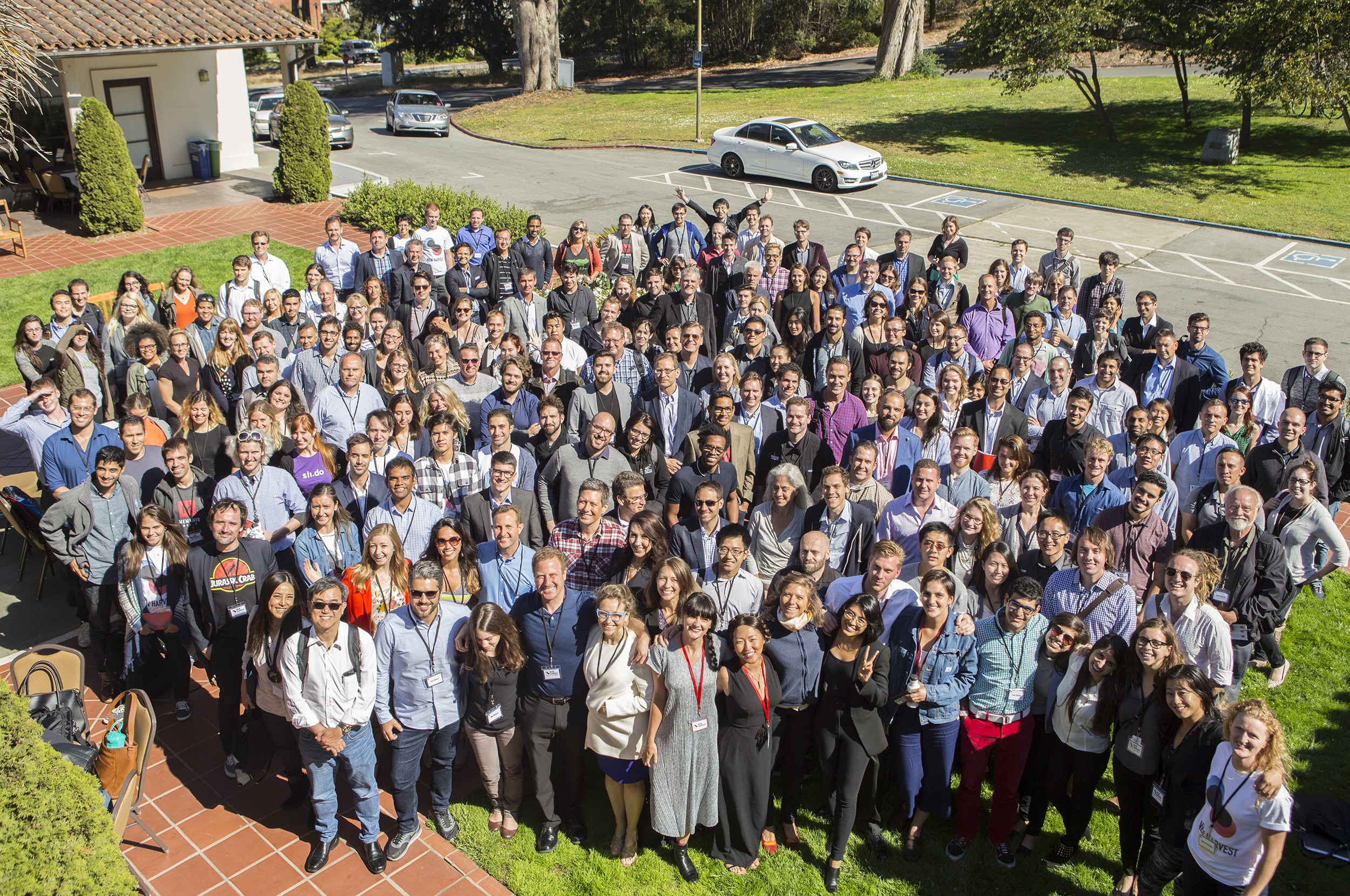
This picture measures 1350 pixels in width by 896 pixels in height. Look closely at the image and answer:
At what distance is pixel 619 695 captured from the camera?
5.28 m

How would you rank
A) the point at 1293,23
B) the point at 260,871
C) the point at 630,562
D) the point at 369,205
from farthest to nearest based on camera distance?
the point at 1293,23, the point at 369,205, the point at 630,562, the point at 260,871

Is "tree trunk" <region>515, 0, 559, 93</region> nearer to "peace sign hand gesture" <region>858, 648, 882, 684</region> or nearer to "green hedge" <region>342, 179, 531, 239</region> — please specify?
"green hedge" <region>342, 179, 531, 239</region>

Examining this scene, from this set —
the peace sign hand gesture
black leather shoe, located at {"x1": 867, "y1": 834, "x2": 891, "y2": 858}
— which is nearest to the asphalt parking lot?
black leather shoe, located at {"x1": 867, "y1": 834, "x2": 891, "y2": 858}

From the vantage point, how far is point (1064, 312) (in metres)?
9.48

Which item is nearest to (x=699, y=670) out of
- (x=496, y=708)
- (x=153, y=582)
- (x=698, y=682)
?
(x=698, y=682)

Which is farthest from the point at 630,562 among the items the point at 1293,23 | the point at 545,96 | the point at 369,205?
the point at 545,96

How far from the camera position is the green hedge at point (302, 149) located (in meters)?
19.1

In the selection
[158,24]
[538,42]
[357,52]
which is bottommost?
[158,24]

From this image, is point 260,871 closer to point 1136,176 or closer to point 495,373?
point 495,373

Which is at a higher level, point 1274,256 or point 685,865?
point 1274,256

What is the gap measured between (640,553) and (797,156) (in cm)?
1944

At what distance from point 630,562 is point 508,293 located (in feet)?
19.2

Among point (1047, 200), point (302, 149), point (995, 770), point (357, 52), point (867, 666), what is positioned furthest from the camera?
point (357, 52)

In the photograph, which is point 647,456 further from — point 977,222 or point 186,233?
point 977,222
